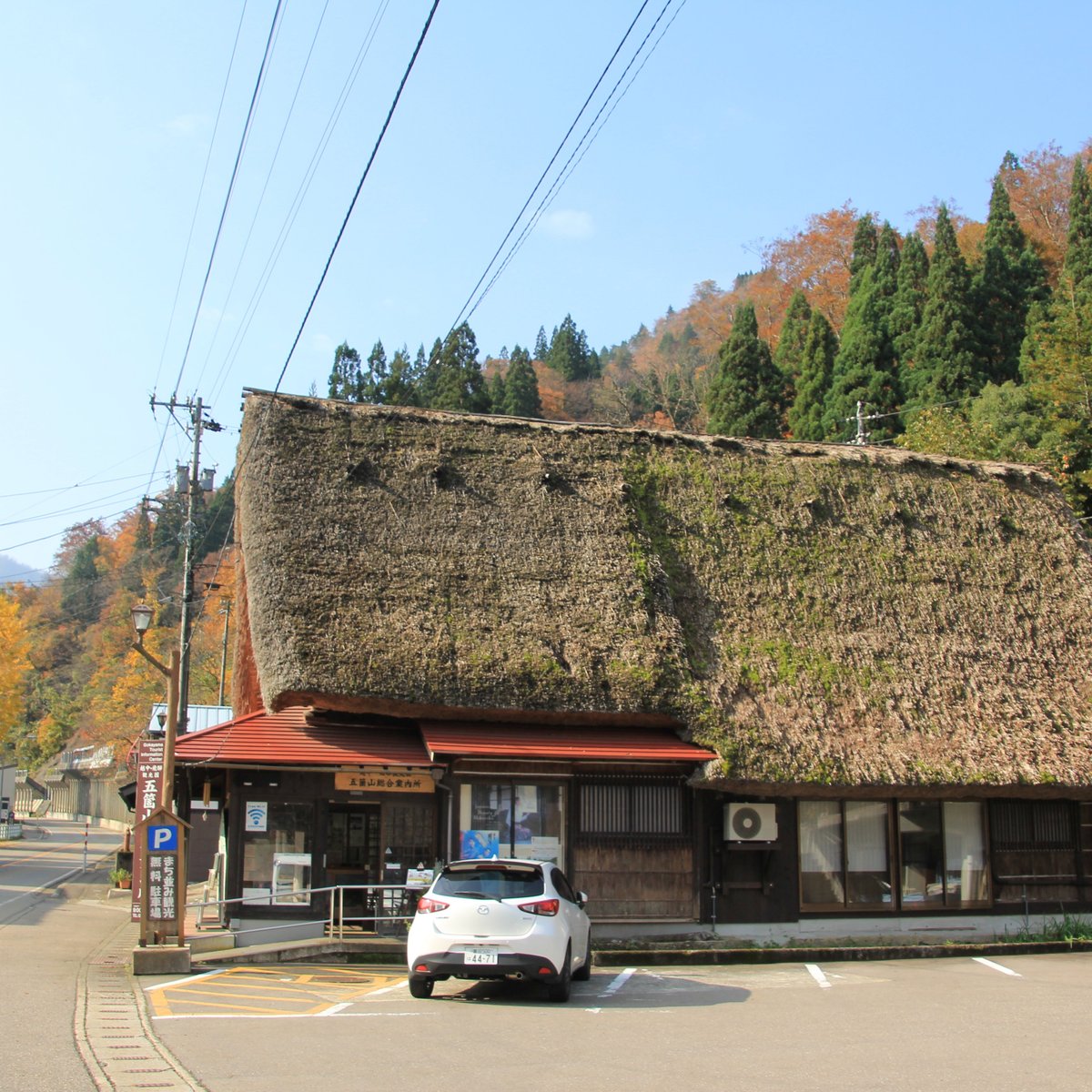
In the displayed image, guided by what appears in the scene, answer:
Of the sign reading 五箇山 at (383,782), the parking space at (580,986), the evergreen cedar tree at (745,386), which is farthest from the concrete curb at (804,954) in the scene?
the evergreen cedar tree at (745,386)

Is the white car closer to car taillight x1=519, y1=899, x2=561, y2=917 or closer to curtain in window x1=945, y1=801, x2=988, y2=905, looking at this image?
car taillight x1=519, y1=899, x2=561, y2=917

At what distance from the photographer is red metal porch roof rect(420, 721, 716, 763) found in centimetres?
1505

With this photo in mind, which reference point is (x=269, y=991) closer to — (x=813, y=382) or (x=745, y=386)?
(x=745, y=386)

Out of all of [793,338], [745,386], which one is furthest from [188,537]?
[793,338]

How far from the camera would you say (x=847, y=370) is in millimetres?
45406

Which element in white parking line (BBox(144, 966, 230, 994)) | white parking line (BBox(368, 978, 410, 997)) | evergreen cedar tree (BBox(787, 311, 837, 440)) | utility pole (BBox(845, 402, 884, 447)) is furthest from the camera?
evergreen cedar tree (BBox(787, 311, 837, 440))

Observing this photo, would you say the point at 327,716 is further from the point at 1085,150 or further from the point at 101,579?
the point at 101,579

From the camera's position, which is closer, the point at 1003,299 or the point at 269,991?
the point at 269,991

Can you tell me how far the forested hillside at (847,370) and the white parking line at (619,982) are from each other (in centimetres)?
1739

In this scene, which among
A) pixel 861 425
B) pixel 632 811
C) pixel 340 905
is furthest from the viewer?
pixel 861 425

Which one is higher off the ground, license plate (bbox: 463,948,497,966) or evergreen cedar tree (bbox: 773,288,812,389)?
evergreen cedar tree (bbox: 773,288,812,389)

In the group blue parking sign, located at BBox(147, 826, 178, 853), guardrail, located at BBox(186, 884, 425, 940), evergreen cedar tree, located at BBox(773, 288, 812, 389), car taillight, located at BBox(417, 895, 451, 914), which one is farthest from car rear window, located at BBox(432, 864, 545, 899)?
evergreen cedar tree, located at BBox(773, 288, 812, 389)

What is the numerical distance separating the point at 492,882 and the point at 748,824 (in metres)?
6.78

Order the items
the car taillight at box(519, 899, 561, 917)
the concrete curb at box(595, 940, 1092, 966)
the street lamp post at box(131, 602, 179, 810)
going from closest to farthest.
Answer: the car taillight at box(519, 899, 561, 917), the street lamp post at box(131, 602, 179, 810), the concrete curb at box(595, 940, 1092, 966)
